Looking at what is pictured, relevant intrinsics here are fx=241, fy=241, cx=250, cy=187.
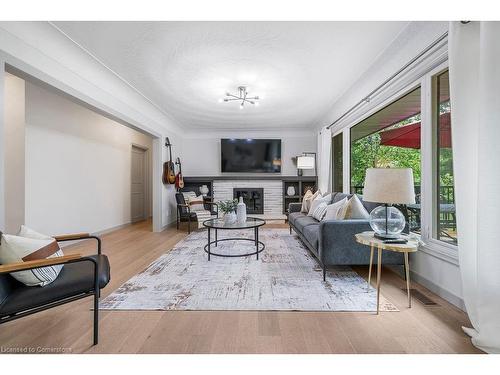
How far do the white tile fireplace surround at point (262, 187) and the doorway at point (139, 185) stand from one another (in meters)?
1.98

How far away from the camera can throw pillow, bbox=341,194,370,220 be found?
2785 mm

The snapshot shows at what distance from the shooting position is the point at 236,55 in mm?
2664

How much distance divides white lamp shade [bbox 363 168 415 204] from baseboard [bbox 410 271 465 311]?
2.83 feet


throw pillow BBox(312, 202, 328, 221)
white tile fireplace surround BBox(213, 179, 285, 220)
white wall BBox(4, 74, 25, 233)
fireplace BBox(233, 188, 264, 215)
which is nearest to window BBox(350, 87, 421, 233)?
throw pillow BBox(312, 202, 328, 221)

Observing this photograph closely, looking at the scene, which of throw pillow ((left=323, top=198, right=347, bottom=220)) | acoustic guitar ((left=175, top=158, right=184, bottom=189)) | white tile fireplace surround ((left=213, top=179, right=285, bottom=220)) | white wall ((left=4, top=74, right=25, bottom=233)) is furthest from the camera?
white tile fireplace surround ((left=213, top=179, right=285, bottom=220))

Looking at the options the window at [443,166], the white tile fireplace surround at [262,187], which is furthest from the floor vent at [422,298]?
the white tile fireplace surround at [262,187]

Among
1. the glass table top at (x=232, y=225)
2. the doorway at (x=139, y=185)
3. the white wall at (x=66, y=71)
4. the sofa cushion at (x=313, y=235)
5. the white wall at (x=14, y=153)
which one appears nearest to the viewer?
the white wall at (x=66, y=71)

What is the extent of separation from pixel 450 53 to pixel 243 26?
1631 millimetres

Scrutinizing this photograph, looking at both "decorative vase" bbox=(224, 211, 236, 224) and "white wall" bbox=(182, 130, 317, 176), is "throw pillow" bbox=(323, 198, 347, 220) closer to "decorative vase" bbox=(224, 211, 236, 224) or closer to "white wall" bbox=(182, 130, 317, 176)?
"decorative vase" bbox=(224, 211, 236, 224)

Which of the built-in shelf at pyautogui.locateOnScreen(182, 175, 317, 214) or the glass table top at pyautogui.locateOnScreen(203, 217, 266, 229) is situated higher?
the built-in shelf at pyautogui.locateOnScreen(182, 175, 317, 214)

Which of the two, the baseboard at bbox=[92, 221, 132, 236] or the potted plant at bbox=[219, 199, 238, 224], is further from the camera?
the baseboard at bbox=[92, 221, 132, 236]

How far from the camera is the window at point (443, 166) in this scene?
2121 mm

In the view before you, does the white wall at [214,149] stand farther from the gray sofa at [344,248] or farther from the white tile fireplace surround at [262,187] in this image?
the gray sofa at [344,248]
